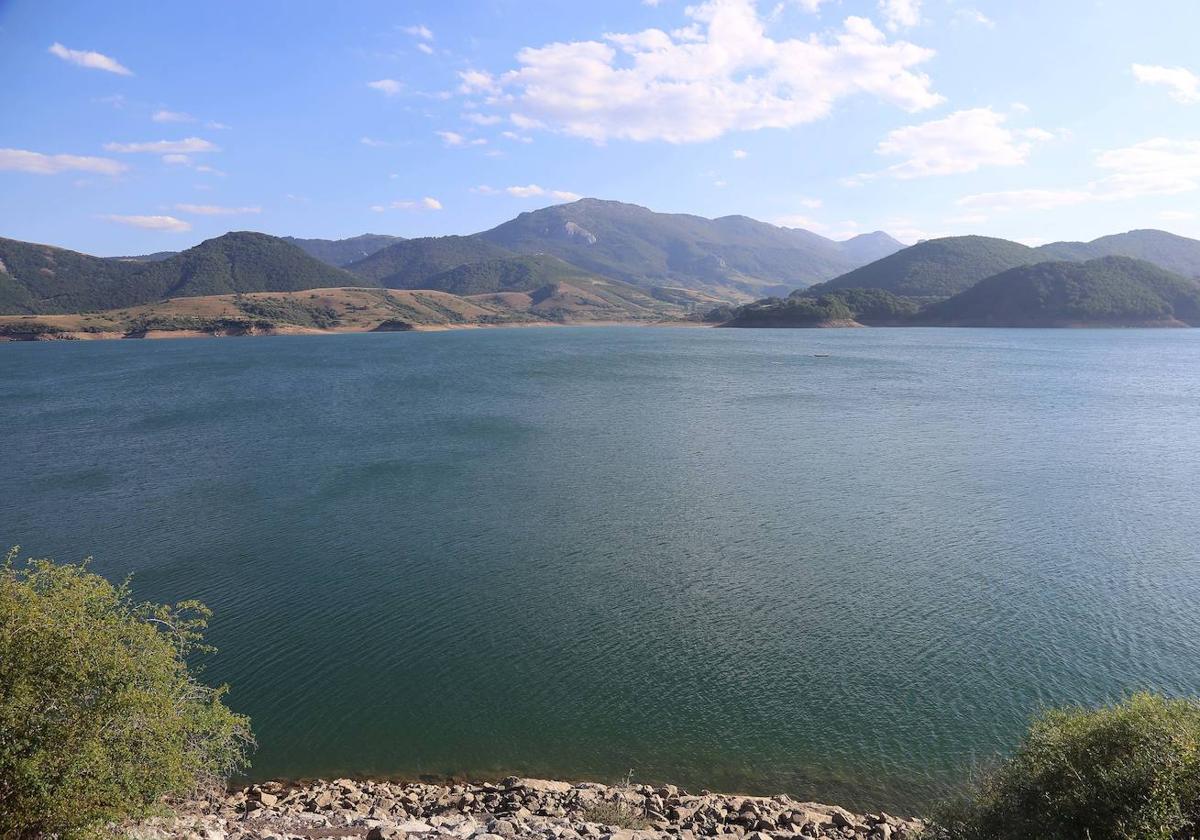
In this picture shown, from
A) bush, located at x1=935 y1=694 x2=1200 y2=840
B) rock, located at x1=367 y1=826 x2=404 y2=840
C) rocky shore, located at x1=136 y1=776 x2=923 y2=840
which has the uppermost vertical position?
bush, located at x1=935 y1=694 x2=1200 y2=840

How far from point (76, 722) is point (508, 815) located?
28.6 ft

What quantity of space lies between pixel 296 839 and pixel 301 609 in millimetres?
15239

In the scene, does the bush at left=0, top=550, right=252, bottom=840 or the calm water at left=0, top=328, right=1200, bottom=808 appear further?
the calm water at left=0, top=328, right=1200, bottom=808

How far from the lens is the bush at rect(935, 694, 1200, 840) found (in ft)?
35.0

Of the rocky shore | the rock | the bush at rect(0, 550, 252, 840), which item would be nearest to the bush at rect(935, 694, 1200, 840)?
the rocky shore

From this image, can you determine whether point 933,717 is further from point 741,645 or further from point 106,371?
point 106,371

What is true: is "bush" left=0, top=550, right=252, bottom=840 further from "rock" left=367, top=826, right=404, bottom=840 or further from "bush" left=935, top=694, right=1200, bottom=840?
"bush" left=935, top=694, right=1200, bottom=840

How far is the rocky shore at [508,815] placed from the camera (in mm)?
13945

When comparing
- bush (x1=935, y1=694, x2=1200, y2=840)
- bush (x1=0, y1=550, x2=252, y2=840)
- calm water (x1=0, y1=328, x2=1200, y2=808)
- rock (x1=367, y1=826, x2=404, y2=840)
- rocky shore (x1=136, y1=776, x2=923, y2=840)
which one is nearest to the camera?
bush (x1=935, y1=694, x2=1200, y2=840)

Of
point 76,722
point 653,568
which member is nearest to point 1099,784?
point 76,722

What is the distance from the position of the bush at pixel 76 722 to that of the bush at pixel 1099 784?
14851 mm

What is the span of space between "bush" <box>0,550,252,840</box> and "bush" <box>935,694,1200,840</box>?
1485 cm

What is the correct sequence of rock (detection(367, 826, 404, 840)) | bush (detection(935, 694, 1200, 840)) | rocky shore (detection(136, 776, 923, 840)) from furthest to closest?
rocky shore (detection(136, 776, 923, 840)), rock (detection(367, 826, 404, 840)), bush (detection(935, 694, 1200, 840))

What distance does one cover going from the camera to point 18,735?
36.1 feet
